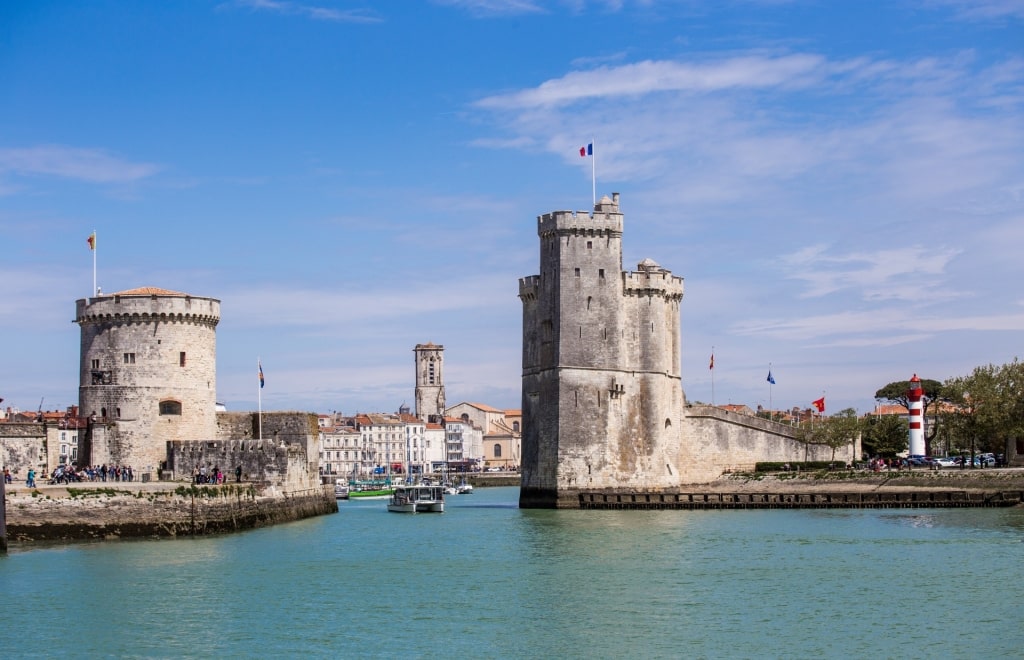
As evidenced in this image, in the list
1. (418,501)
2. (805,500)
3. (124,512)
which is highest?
(124,512)

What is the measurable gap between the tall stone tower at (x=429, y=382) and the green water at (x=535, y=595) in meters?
129

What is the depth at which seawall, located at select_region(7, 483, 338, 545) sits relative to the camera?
4316cm

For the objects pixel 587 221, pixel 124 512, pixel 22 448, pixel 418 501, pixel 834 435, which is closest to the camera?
pixel 124 512

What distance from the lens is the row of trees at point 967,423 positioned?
69938 mm

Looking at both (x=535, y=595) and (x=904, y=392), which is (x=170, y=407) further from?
(x=904, y=392)

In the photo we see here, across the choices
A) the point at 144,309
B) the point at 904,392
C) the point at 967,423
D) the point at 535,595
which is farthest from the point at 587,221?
the point at 904,392

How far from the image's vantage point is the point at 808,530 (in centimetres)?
5184

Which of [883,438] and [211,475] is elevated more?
[883,438]

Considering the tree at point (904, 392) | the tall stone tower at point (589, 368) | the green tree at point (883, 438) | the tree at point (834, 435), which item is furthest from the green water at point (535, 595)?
the tree at point (904, 392)

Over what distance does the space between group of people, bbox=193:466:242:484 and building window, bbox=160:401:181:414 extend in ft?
10.6

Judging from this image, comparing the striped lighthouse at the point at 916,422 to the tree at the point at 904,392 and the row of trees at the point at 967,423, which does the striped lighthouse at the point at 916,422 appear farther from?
the tree at the point at 904,392

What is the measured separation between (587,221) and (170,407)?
2039 cm

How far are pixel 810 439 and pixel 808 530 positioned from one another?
78.4 feet

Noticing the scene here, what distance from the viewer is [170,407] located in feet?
179
